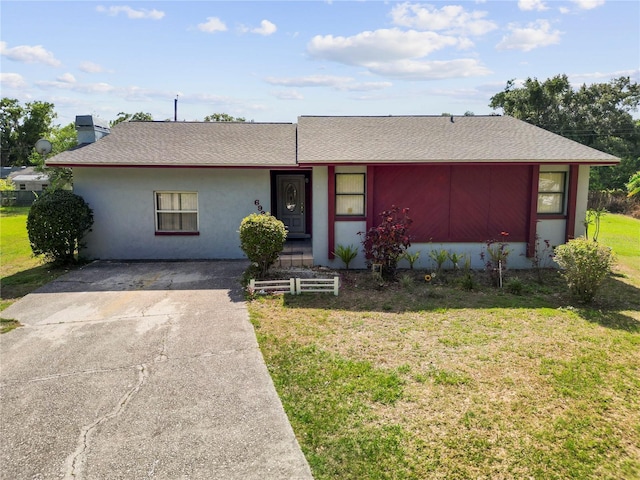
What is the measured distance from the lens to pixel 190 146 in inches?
527

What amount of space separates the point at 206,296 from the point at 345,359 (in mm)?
4196

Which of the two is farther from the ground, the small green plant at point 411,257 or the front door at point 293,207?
the front door at point 293,207

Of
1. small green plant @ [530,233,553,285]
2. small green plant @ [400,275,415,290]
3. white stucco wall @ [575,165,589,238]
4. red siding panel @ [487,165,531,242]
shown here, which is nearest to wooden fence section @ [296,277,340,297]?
small green plant @ [400,275,415,290]

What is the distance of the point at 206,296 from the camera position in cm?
945

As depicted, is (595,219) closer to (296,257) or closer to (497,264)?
(497,264)

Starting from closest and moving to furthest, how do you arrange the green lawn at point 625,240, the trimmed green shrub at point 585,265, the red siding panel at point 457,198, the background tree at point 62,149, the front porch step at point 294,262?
the trimmed green shrub at point 585,265
the red siding panel at point 457,198
the front porch step at point 294,262
the green lawn at point 625,240
the background tree at point 62,149

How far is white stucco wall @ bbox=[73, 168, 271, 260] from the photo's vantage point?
12664 millimetres

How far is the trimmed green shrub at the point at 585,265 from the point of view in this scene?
8.63 meters

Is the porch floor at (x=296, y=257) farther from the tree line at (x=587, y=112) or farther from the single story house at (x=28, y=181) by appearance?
the single story house at (x=28, y=181)

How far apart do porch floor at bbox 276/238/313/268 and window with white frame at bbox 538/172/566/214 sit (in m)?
6.35

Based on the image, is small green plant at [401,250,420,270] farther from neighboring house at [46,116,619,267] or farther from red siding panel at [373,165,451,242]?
red siding panel at [373,165,451,242]

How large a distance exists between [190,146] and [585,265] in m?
10.8

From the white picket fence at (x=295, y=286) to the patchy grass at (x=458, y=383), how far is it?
31 centimetres

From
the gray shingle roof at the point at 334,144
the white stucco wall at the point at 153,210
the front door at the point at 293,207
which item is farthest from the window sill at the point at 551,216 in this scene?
the white stucco wall at the point at 153,210
